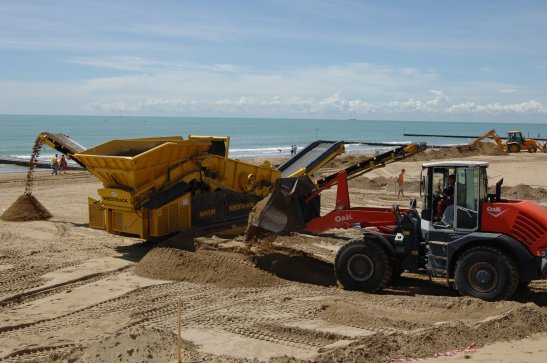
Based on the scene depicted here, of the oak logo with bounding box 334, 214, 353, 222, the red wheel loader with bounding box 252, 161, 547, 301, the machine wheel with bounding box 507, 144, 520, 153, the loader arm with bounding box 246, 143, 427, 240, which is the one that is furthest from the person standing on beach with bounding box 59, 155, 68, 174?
the machine wheel with bounding box 507, 144, 520, 153

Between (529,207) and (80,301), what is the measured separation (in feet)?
21.6

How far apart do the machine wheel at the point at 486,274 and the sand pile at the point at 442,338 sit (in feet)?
2.53

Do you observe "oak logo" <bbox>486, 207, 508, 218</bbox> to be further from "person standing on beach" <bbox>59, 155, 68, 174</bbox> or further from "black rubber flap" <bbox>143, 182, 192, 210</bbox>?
"person standing on beach" <bbox>59, 155, 68, 174</bbox>

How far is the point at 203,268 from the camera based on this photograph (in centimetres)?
995

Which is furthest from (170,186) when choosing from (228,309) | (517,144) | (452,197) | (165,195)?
(517,144)

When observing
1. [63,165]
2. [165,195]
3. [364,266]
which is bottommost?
[364,266]

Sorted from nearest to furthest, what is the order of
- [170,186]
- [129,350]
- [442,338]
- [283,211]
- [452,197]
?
1. [129,350]
2. [442,338]
3. [452,197]
4. [283,211]
5. [170,186]

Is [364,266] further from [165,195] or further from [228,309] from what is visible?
[165,195]

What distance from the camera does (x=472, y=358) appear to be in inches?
236

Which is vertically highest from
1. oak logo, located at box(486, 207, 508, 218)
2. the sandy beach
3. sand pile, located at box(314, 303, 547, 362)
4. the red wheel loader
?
oak logo, located at box(486, 207, 508, 218)

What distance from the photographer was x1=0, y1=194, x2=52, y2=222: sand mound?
15.3 metres

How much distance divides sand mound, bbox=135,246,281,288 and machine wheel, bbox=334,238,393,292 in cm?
118

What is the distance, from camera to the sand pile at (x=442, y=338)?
20.0 feet

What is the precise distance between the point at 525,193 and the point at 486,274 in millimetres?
13594
